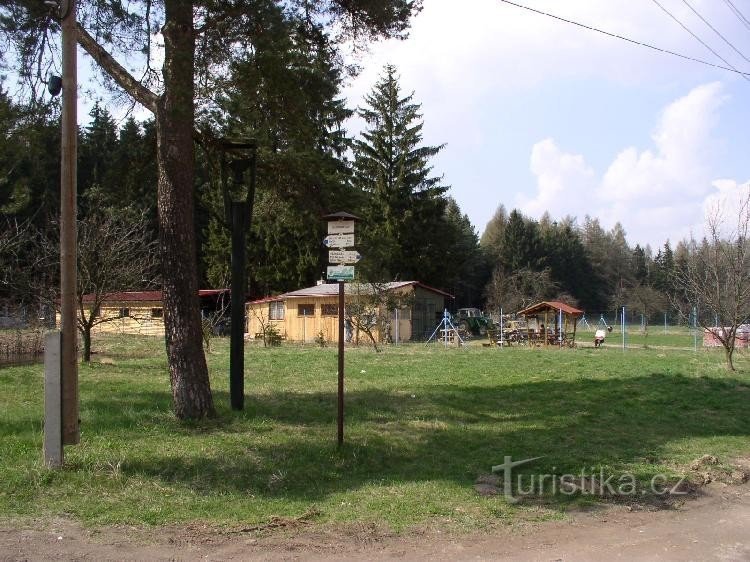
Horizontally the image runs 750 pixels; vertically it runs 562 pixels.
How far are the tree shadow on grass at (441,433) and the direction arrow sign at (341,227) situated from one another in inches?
105

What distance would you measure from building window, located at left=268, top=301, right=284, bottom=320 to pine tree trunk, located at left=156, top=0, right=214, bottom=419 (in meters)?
30.1

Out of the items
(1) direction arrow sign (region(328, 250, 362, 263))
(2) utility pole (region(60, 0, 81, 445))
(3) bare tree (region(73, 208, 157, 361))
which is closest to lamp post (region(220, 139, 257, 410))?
(1) direction arrow sign (region(328, 250, 362, 263))

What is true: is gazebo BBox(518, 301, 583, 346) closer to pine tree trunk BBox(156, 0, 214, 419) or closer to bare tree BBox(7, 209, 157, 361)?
bare tree BBox(7, 209, 157, 361)

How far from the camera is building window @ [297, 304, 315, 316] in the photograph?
125 ft

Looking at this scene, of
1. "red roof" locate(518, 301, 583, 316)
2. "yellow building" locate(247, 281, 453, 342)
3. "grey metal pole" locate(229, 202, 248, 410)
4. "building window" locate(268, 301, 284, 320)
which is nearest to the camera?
"grey metal pole" locate(229, 202, 248, 410)

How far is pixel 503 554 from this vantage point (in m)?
5.41

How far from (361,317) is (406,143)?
24.6m

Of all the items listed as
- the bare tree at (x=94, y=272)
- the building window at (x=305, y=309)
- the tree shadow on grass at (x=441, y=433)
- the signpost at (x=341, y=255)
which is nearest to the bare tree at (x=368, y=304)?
the building window at (x=305, y=309)

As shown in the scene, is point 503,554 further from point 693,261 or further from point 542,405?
point 693,261

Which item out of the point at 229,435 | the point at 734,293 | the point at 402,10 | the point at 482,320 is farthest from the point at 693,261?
the point at 482,320

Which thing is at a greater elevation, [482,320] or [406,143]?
[406,143]

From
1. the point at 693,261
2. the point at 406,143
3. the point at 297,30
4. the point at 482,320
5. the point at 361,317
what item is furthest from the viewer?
the point at 406,143

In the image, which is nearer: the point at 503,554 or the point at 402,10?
the point at 503,554

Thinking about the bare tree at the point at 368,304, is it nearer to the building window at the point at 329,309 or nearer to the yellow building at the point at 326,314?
the yellow building at the point at 326,314
